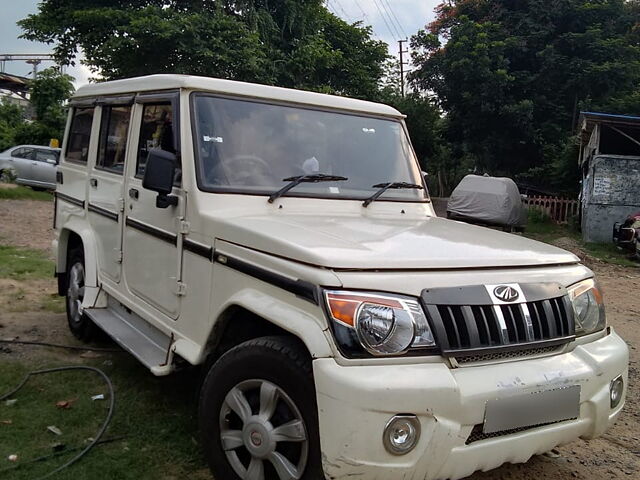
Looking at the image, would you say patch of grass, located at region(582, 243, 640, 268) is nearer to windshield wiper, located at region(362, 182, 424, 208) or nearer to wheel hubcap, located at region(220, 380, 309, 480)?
windshield wiper, located at region(362, 182, 424, 208)

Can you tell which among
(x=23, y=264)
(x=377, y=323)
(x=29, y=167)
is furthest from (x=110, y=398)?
(x=29, y=167)

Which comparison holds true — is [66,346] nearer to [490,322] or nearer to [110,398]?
[110,398]

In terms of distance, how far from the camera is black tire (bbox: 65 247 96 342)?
5008 millimetres

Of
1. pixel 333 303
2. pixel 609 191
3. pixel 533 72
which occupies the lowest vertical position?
pixel 333 303

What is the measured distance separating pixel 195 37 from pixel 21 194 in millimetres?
6493

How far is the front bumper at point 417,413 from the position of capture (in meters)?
2.13

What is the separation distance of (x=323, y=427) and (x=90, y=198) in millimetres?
3360

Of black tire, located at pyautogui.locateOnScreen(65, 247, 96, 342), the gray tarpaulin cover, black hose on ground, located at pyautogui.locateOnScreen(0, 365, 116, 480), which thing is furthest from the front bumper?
the gray tarpaulin cover

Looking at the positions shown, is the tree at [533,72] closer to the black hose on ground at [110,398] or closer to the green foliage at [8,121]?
the green foliage at [8,121]

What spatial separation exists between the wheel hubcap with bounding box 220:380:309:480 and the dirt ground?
4.13 feet

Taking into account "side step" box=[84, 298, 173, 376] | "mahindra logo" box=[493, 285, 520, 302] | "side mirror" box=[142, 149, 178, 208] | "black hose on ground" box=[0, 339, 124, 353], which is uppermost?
"side mirror" box=[142, 149, 178, 208]

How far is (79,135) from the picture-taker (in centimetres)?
523

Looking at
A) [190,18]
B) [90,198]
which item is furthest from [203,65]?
[90,198]

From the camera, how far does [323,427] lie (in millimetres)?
2186
